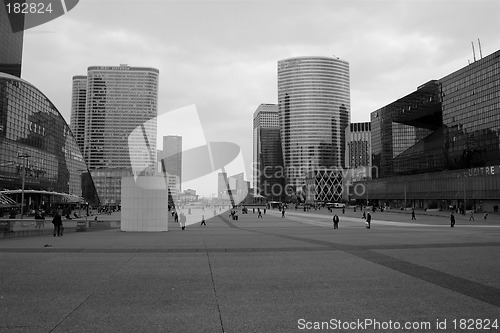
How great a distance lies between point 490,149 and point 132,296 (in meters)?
108

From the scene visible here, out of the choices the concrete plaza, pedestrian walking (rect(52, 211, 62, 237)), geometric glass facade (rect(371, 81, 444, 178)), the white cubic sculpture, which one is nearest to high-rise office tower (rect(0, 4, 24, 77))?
the white cubic sculpture

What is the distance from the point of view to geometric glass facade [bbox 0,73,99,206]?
84.6 meters

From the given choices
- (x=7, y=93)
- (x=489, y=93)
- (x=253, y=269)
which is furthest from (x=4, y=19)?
(x=489, y=93)

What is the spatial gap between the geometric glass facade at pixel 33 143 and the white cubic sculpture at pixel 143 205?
147 ft

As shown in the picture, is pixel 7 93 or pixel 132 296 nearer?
pixel 132 296

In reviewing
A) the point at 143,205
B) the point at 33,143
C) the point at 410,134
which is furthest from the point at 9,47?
the point at 410,134

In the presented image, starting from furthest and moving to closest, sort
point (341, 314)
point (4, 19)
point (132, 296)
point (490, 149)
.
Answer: point (4, 19)
point (490, 149)
point (132, 296)
point (341, 314)

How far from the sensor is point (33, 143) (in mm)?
98312

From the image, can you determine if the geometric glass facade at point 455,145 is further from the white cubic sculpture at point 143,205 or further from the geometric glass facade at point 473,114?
the white cubic sculpture at point 143,205

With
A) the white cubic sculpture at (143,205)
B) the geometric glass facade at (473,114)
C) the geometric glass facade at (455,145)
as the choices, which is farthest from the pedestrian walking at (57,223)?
the geometric glass facade at (473,114)

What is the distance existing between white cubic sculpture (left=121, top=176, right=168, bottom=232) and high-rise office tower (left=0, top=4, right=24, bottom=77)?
10335 centimetres

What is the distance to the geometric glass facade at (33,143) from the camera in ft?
278

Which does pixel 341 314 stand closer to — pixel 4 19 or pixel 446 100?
pixel 446 100

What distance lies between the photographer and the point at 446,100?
114 metres
